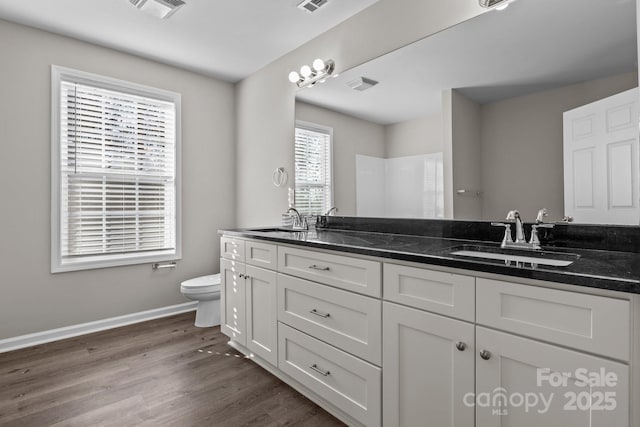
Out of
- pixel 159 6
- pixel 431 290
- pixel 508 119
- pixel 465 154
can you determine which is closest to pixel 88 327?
pixel 159 6

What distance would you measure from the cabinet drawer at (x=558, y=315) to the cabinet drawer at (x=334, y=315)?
0.48m

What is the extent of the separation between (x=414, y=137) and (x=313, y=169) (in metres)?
0.95

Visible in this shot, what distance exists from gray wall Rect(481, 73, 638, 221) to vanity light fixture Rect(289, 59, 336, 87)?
1.30m

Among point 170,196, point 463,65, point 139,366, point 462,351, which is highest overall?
point 463,65

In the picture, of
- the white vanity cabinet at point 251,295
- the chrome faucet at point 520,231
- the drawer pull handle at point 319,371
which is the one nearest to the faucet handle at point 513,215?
the chrome faucet at point 520,231

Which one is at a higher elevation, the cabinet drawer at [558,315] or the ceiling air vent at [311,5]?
the ceiling air vent at [311,5]

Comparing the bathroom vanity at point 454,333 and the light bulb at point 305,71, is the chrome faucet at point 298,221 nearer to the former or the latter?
the bathroom vanity at point 454,333

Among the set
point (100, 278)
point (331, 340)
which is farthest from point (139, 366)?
point (331, 340)

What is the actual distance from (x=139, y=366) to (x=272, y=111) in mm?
2362

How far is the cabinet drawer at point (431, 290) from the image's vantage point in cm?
117

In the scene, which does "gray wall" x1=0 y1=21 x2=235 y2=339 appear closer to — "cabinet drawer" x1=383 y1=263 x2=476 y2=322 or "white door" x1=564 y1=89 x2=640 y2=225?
"cabinet drawer" x1=383 y1=263 x2=476 y2=322

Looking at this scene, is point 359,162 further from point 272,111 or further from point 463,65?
point 272,111

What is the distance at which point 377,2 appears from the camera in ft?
7.56

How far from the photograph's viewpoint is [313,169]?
284 centimetres
